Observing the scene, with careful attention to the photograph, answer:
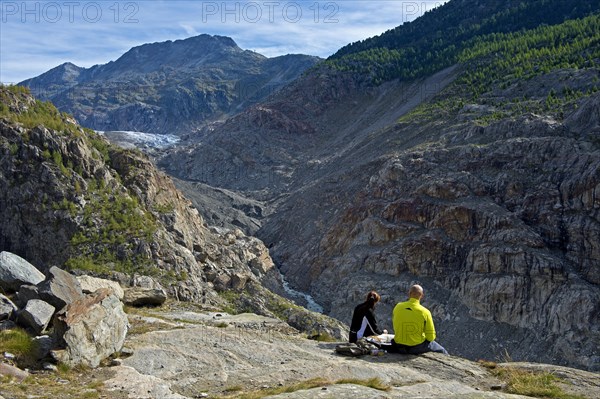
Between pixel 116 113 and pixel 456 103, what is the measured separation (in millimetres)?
152974

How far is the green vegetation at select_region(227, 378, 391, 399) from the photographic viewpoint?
35.8 ft

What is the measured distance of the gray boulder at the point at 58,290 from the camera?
13844mm

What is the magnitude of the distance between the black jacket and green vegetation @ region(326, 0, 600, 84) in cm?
8970

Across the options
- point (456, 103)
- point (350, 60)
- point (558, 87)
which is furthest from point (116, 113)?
point (558, 87)

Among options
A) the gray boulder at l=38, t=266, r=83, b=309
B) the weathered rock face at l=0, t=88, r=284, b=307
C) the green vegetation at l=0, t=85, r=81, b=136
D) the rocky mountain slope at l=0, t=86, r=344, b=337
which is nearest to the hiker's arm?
the gray boulder at l=38, t=266, r=83, b=309

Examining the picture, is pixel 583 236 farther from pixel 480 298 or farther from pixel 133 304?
pixel 133 304

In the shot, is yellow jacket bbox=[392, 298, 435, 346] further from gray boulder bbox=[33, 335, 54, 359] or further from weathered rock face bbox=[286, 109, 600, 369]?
weathered rock face bbox=[286, 109, 600, 369]

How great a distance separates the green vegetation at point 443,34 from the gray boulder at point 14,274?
9103 cm

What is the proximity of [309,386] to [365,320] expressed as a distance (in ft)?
12.1

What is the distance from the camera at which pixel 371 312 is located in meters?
14.5

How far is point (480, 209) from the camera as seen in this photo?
46625mm

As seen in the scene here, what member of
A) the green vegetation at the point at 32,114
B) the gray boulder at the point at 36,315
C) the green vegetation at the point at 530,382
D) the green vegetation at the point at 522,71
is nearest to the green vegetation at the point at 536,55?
the green vegetation at the point at 522,71

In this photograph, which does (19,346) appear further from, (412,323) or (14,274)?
(412,323)

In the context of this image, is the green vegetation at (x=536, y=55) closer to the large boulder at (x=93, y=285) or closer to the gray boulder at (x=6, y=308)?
the large boulder at (x=93, y=285)
